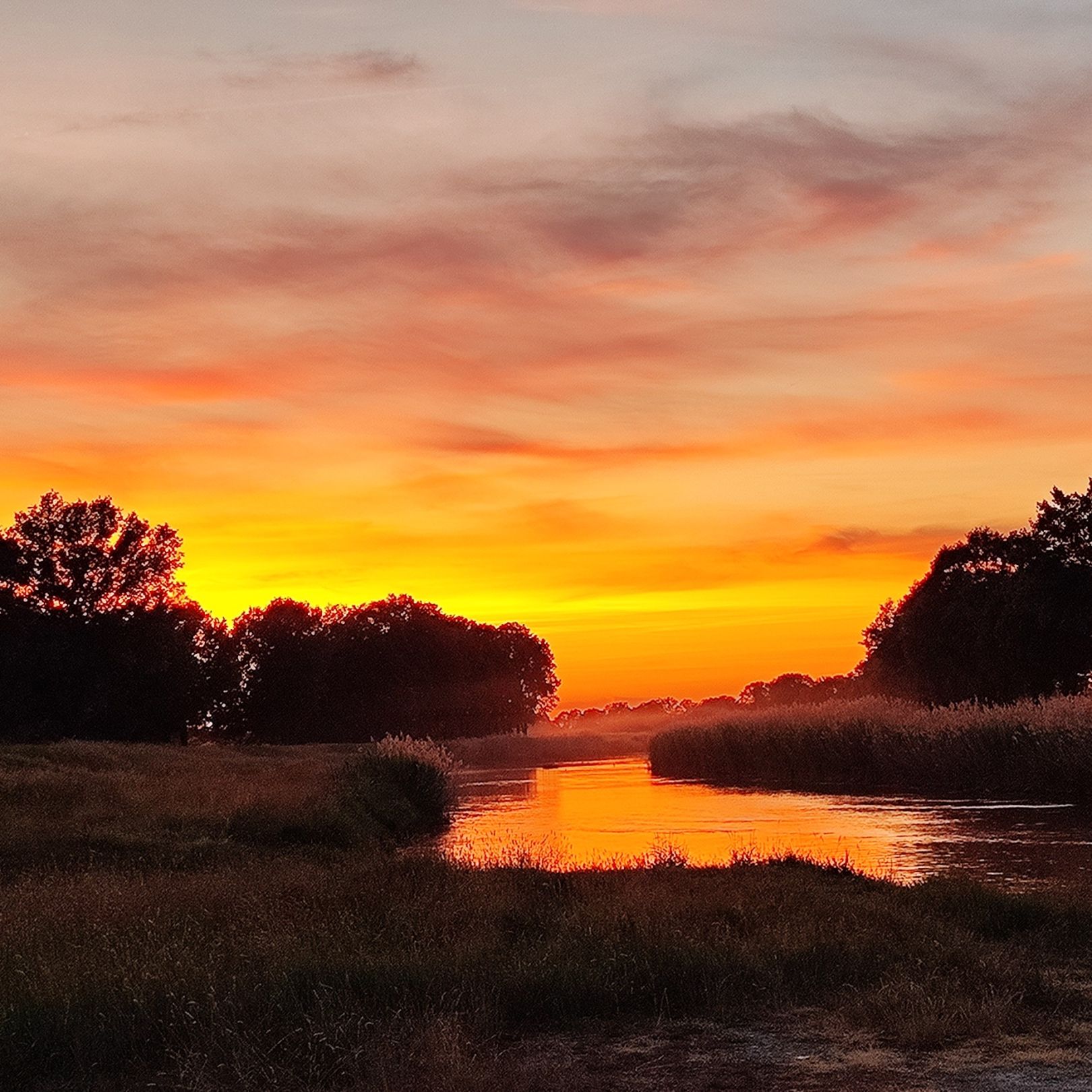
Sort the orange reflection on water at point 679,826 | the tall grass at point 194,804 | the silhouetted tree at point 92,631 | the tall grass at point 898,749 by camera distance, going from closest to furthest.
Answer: the tall grass at point 194,804
the orange reflection on water at point 679,826
the tall grass at point 898,749
the silhouetted tree at point 92,631

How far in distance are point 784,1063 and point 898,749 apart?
32.2 metres

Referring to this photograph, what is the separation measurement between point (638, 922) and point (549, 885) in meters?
3.32

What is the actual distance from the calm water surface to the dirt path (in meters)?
10.2

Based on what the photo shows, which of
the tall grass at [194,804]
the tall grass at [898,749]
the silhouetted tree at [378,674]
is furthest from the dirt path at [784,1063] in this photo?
the silhouetted tree at [378,674]

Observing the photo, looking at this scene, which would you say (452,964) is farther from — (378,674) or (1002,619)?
(378,674)

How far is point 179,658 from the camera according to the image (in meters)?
71.4

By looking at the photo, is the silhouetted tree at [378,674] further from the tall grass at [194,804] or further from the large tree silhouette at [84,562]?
the tall grass at [194,804]

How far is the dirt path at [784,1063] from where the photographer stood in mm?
8656

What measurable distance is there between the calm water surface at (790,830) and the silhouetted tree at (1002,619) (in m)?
20.8

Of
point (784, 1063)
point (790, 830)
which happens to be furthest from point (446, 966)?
point (790, 830)

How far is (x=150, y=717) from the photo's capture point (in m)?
72.3

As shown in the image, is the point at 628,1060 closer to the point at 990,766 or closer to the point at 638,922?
the point at 638,922

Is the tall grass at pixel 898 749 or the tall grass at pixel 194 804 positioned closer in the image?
the tall grass at pixel 194 804

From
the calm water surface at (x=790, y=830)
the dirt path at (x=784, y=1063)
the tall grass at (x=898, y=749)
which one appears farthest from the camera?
the tall grass at (x=898, y=749)
